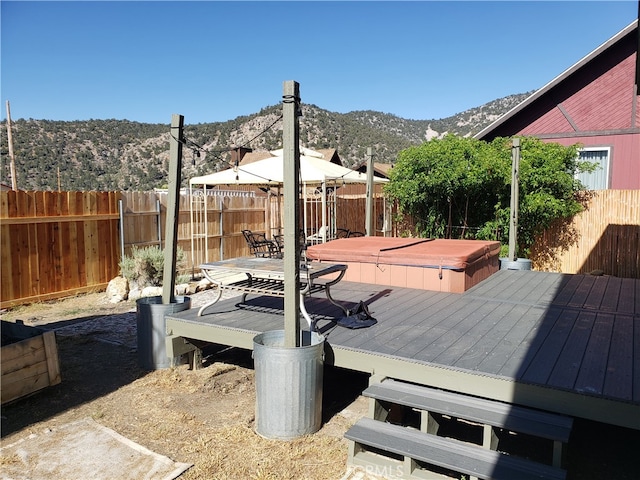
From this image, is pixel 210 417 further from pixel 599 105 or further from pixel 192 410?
pixel 599 105

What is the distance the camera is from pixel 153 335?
14.9ft

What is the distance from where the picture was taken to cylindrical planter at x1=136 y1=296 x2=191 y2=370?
4531mm

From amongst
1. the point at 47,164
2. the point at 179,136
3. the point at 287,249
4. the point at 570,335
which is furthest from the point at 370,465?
the point at 47,164

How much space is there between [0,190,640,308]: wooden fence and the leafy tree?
624 mm

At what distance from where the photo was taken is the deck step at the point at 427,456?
2342mm

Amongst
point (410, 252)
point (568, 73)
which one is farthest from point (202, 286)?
point (568, 73)

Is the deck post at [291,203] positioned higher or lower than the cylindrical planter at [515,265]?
higher

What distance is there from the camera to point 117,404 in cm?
385

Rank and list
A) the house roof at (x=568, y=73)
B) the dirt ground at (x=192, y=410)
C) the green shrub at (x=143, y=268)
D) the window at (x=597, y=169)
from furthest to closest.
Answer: the window at (x=597, y=169), the house roof at (x=568, y=73), the green shrub at (x=143, y=268), the dirt ground at (x=192, y=410)

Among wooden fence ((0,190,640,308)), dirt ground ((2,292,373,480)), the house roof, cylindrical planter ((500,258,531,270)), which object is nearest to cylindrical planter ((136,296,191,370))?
dirt ground ((2,292,373,480))

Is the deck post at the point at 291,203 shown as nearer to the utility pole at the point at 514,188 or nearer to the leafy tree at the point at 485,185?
the utility pole at the point at 514,188

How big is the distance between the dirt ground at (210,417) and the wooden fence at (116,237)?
9.00ft

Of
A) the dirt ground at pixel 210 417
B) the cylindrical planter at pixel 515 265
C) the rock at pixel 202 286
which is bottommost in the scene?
the dirt ground at pixel 210 417

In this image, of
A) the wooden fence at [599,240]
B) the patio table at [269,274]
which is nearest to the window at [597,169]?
the wooden fence at [599,240]
